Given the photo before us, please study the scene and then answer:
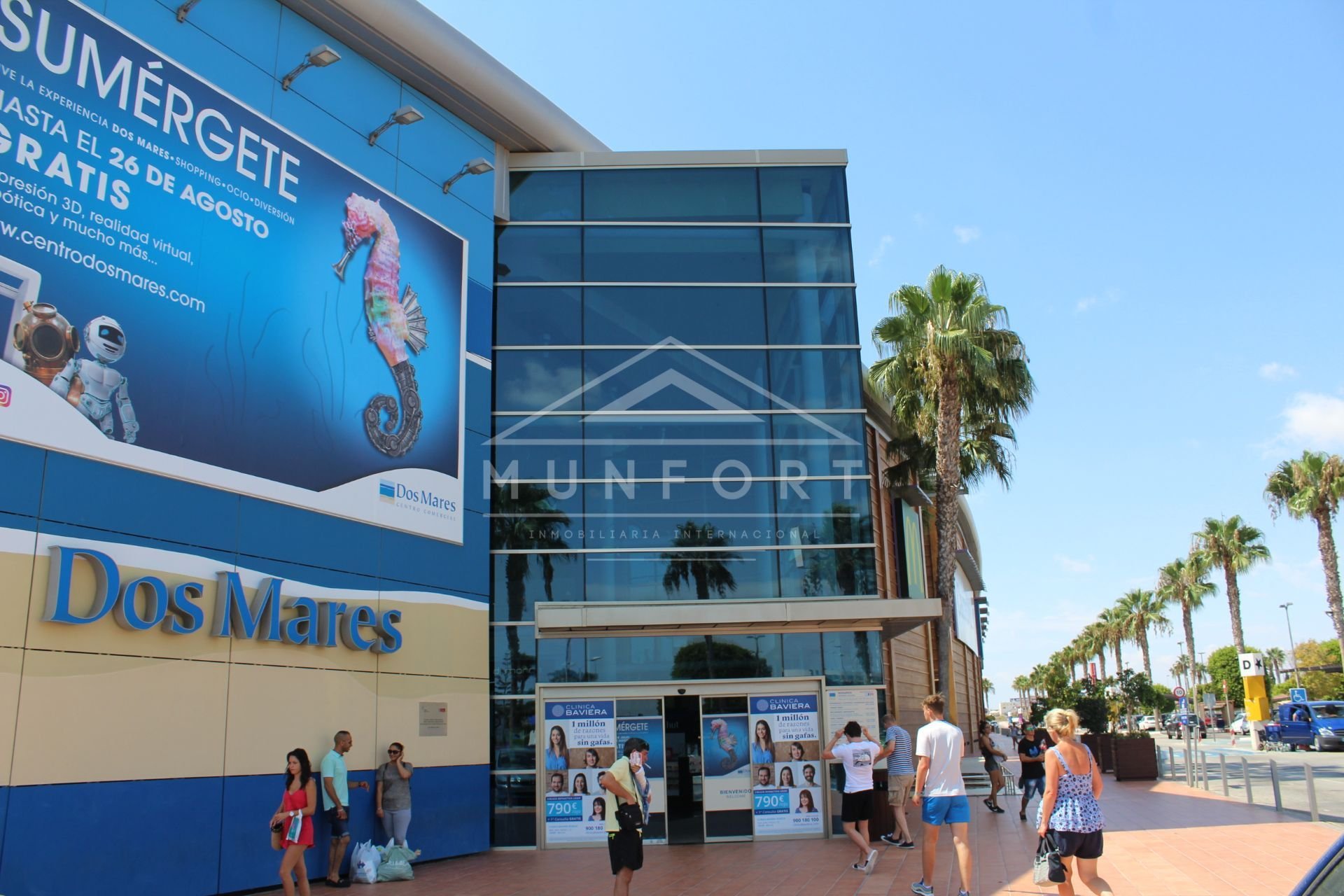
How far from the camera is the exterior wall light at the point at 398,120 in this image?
47.8 feet

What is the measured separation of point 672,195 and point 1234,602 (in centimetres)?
4588

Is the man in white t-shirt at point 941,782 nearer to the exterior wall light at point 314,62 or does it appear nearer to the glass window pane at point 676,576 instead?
the glass window pane at point 676,576

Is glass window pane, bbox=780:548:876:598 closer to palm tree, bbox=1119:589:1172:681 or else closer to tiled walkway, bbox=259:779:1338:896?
tiled walkway, bbox=259:779:1338:896

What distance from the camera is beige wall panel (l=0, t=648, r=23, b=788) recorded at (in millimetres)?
9383

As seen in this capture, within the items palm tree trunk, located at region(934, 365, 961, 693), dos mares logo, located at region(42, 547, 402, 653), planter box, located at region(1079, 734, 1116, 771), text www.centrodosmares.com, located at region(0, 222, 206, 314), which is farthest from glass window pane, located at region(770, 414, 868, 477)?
planter box, located at region(1079, 734, 1116, 771)

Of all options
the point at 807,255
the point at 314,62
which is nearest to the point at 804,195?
Answer: the point at 807,255

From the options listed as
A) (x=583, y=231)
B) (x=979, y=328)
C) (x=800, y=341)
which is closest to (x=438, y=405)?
(x=583, y=231)

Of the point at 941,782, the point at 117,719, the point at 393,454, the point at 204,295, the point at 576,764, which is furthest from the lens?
the point at 576,764

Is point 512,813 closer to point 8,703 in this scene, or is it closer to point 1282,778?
point 8,703

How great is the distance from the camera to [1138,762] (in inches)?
966

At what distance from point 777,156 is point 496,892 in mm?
13179

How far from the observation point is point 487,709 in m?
15.8

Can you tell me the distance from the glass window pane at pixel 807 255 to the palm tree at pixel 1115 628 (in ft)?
249

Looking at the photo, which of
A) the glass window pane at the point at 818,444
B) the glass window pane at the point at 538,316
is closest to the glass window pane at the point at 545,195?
the glass window pane at the point at 538,316
